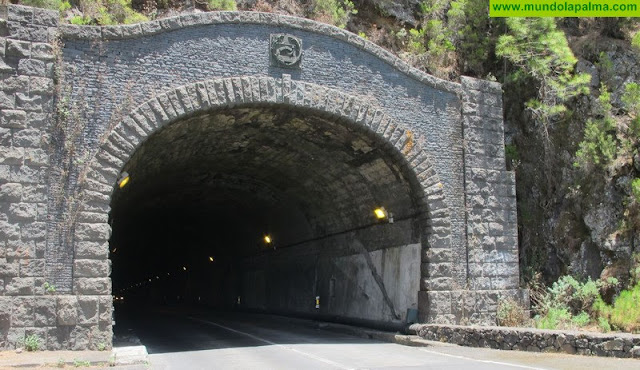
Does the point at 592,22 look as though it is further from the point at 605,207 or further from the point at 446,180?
the point at 446,180

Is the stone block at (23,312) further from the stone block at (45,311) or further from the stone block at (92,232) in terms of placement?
the stone block at (92,232)

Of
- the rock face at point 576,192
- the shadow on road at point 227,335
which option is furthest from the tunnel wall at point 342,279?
the rock face at point 576,192

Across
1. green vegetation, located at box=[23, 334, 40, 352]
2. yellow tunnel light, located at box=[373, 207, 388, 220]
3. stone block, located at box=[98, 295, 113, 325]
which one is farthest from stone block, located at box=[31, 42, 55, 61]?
yellow tunnel light, located at box=[373, 207, 388, 220]

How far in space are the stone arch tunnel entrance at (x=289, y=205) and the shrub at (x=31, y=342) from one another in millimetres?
4028

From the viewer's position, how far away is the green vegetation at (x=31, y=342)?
12164mm

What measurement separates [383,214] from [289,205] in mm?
5228

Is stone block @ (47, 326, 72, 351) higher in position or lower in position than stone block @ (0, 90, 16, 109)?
lower

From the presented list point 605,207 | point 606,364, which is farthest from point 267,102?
point 605,207

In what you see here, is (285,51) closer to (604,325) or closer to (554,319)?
(554,319)

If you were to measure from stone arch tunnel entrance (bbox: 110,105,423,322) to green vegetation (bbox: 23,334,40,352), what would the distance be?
403 cm

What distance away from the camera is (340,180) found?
61.7 ft

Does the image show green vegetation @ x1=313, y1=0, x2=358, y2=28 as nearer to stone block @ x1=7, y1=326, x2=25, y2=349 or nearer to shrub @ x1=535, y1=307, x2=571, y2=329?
shrub @ x1=535, y1=307, x2=571, y2=329

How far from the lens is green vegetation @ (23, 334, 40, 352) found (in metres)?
12.2

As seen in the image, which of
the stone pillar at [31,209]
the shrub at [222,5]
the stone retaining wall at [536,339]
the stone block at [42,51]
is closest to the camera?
the stone retaining wall at [536,339]
